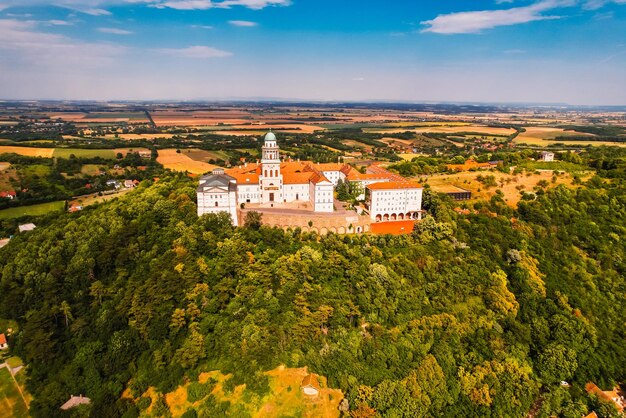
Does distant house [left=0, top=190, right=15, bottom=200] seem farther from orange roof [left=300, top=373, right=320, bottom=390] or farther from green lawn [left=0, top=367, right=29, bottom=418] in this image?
orange roof [left=300, top=373, right=320, bottom=390]

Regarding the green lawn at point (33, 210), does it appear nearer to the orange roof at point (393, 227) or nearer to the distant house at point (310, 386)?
the orange roof at point (393, 227)

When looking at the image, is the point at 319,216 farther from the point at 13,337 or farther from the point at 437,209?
the point at 13,337

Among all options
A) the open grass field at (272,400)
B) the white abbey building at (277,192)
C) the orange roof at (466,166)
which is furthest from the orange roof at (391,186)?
the orange roof at (466,166)

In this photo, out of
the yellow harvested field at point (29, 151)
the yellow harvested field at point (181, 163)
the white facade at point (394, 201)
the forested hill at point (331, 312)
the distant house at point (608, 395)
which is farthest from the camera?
the yellow harvested field at point (29, 151)

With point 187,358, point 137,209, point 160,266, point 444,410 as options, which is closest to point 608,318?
point 444,410

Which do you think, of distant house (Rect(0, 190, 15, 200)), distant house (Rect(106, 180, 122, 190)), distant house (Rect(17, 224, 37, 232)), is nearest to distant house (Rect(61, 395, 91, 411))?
distant house (Rect(17, 224, 37, 232))
